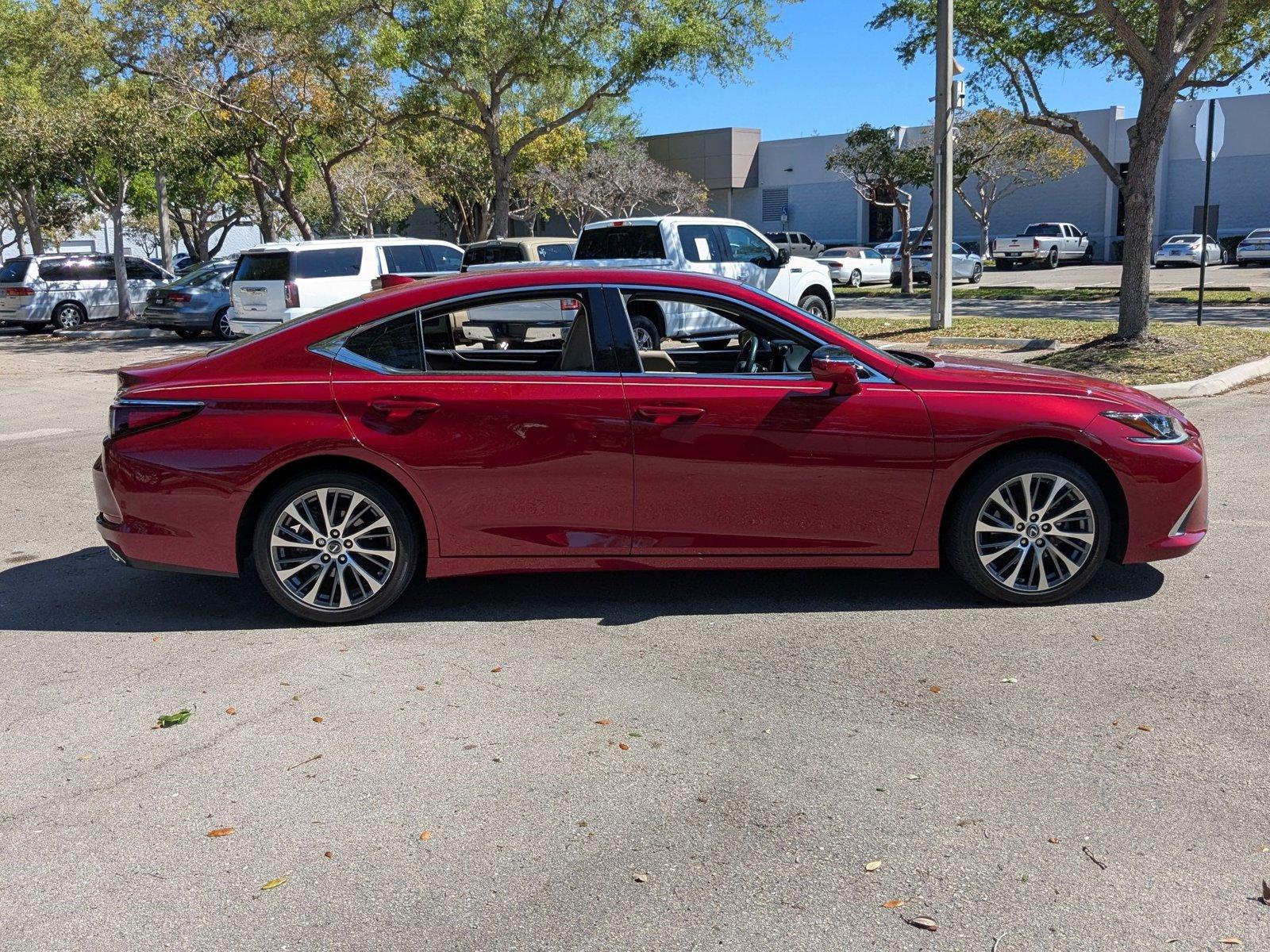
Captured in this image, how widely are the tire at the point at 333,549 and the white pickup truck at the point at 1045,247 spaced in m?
44.3

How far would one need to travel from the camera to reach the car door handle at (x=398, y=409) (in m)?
5.37

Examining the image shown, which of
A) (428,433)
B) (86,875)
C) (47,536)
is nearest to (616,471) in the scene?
(428,433)

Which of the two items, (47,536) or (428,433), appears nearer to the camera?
(428,433)

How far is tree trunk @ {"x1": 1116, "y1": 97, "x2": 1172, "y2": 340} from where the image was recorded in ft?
44.0

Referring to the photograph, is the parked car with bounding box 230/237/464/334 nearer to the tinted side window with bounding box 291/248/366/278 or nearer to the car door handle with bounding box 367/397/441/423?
the tinted side window with bounding box 291/248/366/278

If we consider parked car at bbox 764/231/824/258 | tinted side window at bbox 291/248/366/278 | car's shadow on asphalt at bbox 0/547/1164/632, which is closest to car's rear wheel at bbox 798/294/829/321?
tinted side window at bbox 291/248/366/278

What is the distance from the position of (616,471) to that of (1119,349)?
10.1m

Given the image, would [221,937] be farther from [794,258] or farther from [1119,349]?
[794,258]

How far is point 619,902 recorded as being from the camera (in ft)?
10.6

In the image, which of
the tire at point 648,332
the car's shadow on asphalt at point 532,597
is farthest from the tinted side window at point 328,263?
the car's shadow on asphalt at point 532,597

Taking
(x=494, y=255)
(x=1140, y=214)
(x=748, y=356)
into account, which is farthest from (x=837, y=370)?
(x=494, y=255)

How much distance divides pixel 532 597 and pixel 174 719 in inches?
77.4

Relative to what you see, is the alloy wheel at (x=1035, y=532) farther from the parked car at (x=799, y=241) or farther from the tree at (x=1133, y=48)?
the parked car at (x=799, y=241)

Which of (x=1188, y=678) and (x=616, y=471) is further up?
(x=616, y=471)
